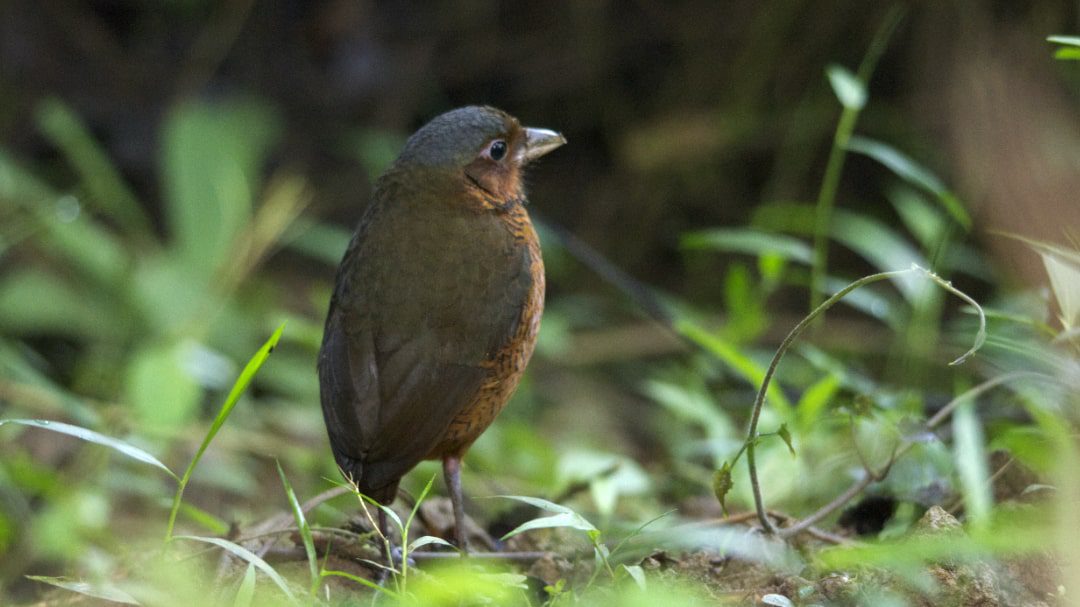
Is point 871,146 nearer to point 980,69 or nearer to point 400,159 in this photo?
point 400,159

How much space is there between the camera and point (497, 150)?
3281mm

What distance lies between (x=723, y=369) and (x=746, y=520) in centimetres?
Result: 198

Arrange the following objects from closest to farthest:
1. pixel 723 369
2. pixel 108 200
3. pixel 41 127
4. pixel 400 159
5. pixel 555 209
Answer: pixel 400 159 < pixel 723 369 < pixel 108 200 < pixel 41 127 < pixel 555 209

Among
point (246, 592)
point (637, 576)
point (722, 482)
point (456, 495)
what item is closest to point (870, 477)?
point (722, 482)

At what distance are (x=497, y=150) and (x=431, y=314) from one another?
2.00 feet

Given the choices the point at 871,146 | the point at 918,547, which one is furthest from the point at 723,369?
the point at 918,547

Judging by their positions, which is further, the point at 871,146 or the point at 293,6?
the point at 293,6

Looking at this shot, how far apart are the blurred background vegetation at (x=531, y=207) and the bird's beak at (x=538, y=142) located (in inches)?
28.7

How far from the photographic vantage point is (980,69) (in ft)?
17.6

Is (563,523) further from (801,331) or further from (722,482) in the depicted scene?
(801,331)

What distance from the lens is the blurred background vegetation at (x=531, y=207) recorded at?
4375 millimetres

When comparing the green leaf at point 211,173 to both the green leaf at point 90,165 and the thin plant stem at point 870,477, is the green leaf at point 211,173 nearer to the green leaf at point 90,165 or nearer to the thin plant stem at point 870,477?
the green leaf at point 90,165

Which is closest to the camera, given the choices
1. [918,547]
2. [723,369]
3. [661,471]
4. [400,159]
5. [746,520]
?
[918,547]

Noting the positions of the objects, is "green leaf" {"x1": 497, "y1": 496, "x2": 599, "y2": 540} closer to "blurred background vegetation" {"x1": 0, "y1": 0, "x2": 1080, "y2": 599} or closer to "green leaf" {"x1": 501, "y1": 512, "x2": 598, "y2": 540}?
"green leaf" {"x1": 501, "y1": 512, "x2": 598, "y2": 540}
